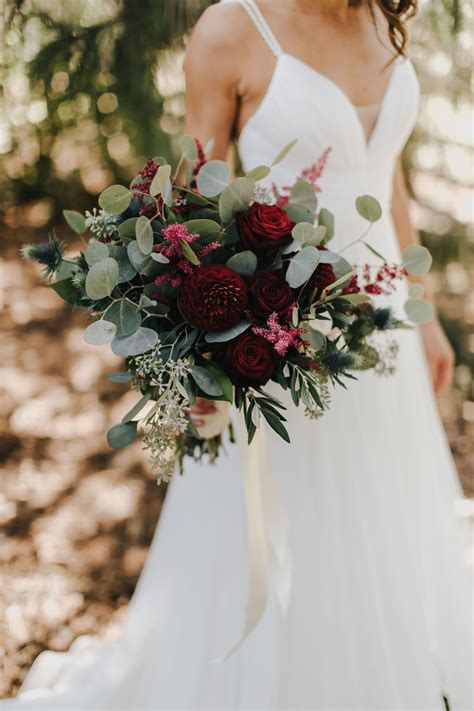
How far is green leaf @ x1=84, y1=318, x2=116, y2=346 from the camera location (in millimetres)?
1075

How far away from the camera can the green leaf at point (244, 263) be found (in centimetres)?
117

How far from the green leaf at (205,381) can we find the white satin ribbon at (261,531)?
0.27 meters

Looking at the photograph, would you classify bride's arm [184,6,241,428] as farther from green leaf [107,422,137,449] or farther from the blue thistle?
the blue thistle

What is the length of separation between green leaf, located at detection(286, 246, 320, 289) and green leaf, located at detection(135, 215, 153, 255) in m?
0.22

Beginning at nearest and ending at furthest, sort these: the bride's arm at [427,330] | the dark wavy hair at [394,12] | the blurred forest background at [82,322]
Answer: the dark wavy hair at [394,12] < the bride's arm at [427,330] < the blurred forest background at [82,322]

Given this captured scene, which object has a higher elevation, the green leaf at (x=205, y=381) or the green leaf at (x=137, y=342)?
the green leaf at (x=137, y=342)

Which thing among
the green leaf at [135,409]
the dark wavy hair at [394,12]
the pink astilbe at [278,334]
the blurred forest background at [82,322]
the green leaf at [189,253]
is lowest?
the blurred forest background at [82,322]

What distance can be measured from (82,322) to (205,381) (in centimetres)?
371

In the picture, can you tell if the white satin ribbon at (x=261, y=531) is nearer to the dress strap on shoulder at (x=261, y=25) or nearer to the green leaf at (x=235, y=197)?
the green leaf at (x=235, y=197)

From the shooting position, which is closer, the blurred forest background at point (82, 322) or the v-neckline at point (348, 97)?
the v-neckline at point (348, 97)

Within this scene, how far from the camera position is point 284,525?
142 centimetres

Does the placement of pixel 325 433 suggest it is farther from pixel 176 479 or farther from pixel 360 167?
pixel 360 167

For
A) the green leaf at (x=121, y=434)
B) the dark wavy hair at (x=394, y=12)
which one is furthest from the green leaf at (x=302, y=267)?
the dark wavy hair at (x=394, y=12)

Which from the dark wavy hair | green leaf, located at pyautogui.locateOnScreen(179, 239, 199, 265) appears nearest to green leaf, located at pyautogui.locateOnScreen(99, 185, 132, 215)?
green leaf, located at pyautogui.locateOnScreen(179, 239, 199, 265)
